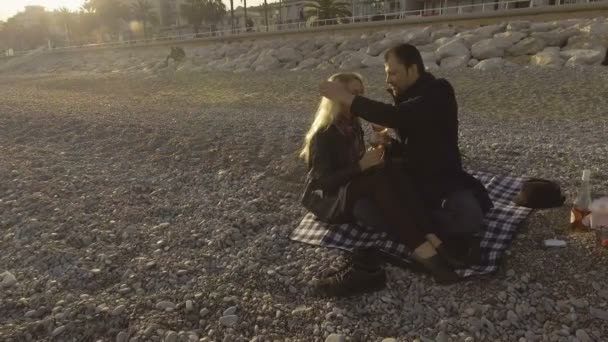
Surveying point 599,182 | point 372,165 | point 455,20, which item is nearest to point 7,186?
point 372,165

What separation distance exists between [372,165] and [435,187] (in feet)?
2.27

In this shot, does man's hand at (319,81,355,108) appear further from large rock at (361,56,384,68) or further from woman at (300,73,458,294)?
large rock at (361,56,384,68)

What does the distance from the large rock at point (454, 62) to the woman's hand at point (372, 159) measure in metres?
17.2

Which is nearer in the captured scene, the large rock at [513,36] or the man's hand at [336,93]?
the man's hand at [336,93]

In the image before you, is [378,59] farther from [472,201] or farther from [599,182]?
[472,201]

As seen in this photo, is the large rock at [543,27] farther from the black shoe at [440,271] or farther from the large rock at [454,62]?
the black shoe at [440,271]

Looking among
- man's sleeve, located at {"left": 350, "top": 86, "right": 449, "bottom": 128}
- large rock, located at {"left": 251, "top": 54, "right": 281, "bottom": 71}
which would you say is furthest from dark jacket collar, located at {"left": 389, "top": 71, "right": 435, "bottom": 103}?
large rock, located at {"left": 251, "top": 54, "right": 281, "bottom": 71}

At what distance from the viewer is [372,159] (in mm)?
3973

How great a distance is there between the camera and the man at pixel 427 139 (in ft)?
12.9

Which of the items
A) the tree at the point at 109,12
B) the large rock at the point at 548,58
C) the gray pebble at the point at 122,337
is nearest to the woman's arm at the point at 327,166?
the gray pebble at the point at 122,337

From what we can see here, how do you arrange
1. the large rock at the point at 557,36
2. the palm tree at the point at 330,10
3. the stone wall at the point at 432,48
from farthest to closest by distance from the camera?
1. the palm tree at the point at 330,10
2. the large rock at the point at 557,36
3. the stone wall at the point at 432,48

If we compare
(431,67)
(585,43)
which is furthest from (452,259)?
(585,43)

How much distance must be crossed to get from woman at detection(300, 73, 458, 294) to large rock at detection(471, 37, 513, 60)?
18.0 metres

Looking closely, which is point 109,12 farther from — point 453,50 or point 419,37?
point 453,50
